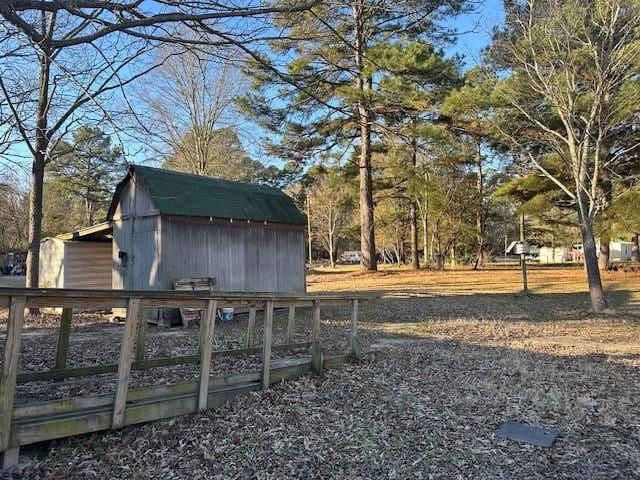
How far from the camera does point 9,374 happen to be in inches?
133

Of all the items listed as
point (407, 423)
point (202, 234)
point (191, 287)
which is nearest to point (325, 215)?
point (202, 234)

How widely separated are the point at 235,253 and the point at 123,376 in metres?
7.76

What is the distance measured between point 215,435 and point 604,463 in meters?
2.86

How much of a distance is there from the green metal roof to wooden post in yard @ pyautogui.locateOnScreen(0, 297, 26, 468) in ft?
22.4

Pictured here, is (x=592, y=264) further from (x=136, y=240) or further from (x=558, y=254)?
(x=558, y=254)

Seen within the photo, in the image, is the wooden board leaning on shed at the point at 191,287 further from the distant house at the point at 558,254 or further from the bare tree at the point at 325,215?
the distant house at the point at 558,254

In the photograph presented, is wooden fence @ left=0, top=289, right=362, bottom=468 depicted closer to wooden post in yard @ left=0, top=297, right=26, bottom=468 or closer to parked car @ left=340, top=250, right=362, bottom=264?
wooden post in yard @ left=0, top=297, right=26, bottom=468

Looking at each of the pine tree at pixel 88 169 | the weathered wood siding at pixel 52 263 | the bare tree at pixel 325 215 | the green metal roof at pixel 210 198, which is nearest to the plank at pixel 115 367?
the pine tree at pixel 88 169

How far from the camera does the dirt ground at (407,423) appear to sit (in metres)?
3.49

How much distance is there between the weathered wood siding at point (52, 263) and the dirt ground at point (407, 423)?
6024 millimetres

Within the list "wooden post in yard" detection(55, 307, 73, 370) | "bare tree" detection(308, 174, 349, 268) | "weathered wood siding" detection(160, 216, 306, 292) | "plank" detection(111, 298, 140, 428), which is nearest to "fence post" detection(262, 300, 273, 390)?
"plank" detection(111, 298, 140, 428)

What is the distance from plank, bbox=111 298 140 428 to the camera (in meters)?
Answer: 3.82

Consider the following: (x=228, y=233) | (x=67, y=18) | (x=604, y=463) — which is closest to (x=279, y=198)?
(x=228, y=233)

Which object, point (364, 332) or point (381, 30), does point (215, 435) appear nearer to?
point (364, 332)
